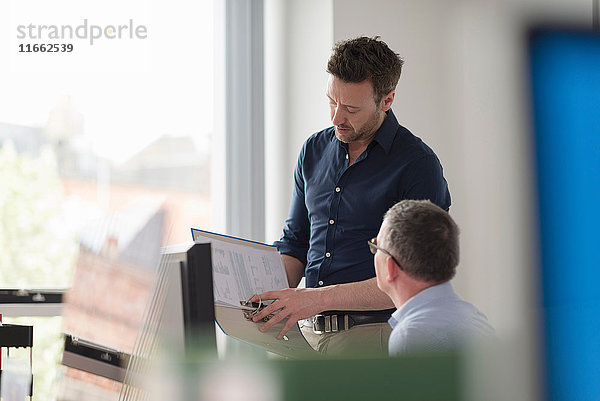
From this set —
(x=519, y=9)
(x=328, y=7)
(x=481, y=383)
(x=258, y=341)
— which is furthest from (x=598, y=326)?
(x=328, y=7)

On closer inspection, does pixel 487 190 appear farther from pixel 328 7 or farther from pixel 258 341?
pixel 258 341

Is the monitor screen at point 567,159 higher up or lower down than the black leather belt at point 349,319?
higher up

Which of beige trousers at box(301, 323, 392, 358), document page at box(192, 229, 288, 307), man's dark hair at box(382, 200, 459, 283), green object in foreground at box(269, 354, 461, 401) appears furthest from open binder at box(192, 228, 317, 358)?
green object in foreground at box(269, 354, 461, 401)

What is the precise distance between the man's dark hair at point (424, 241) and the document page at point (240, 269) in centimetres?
32

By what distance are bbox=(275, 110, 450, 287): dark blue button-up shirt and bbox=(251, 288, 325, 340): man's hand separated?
0.27 metres

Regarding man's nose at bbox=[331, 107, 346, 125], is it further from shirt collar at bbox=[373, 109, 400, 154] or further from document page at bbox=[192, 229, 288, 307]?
document page at bbox=[192, 229, 288, 307]

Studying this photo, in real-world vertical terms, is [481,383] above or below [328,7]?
below

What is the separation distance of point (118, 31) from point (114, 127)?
414mm

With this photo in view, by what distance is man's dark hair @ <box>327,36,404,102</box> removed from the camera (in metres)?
1.69

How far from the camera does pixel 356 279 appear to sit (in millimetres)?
1752

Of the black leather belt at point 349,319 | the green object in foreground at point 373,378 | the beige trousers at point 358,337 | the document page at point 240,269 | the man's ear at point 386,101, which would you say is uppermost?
the man's ear at point 386,101

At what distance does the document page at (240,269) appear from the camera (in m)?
1.36

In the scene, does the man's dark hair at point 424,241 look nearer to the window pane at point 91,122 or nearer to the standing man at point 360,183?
the standing man at point 360,183

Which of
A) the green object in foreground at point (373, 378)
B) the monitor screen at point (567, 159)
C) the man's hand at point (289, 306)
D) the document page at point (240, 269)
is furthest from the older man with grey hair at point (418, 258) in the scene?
the green object in foreground at point (373, 378)
